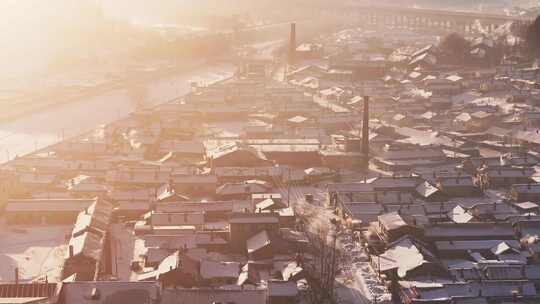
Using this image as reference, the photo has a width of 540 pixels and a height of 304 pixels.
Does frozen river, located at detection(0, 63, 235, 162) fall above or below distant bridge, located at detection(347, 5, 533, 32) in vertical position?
below

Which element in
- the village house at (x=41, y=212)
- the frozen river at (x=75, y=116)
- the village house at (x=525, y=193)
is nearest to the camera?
the village house at (x=41, y=212)

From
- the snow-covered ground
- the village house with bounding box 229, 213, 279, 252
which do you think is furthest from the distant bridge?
the snow-covered ground

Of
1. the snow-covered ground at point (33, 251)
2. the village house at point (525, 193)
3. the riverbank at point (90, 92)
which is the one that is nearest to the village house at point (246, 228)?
the snow-covered ground at point (33, 251)

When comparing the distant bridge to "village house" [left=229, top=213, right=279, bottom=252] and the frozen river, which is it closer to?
the frozen river

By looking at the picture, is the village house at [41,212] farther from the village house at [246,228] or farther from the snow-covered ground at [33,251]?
the village house at [246,228]

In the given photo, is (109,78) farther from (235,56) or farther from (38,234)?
(38,234)

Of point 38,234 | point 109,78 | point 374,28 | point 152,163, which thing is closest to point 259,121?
point 152,163

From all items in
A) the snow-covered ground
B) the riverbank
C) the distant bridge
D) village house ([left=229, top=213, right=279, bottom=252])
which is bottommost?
the snow-covered ground
